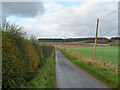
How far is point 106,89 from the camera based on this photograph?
6523 mm

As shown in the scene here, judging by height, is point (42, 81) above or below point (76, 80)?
above

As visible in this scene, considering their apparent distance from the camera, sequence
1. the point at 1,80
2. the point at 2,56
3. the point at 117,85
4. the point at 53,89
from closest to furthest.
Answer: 1. the point at 1,80
2. the point at 2,56
3. the point at 53,89
4. the point at 117,85

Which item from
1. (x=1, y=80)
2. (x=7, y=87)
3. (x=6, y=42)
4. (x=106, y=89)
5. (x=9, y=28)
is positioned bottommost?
(x=106, y=89)

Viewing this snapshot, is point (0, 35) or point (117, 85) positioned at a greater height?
point (0, 35)

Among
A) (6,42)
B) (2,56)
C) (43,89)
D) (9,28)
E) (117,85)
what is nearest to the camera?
(2,56)

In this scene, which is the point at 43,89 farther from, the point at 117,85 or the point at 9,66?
the point at 117,85

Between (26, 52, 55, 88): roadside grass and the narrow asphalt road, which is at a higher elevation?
(26, 52, 55, 88): roadside grass

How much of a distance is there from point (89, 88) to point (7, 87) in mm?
4557

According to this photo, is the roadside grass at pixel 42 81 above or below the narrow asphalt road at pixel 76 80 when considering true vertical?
above

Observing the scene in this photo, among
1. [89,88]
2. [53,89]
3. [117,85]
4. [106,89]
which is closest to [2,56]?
[53,89]

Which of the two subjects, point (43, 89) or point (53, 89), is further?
point (53, 89)

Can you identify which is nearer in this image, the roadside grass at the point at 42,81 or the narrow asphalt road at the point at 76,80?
Answer: the roadside grass at the point at 42,81

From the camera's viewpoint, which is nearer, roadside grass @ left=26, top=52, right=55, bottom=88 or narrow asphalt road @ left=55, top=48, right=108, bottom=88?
roadside grass @ left=26, top=52, right=55, bottom=88

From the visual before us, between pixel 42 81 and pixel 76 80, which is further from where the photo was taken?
pixel 76 80
